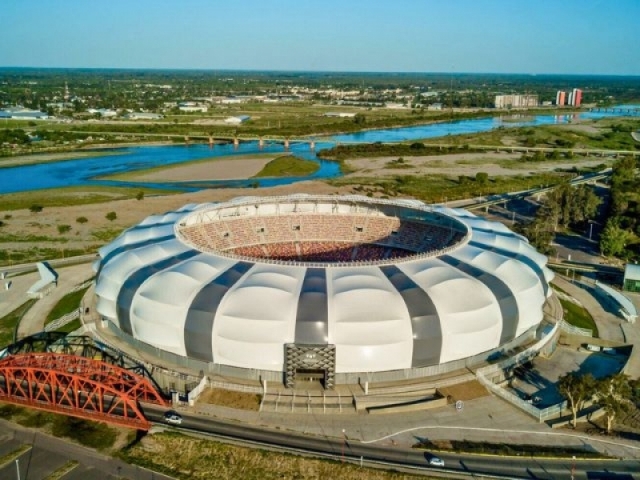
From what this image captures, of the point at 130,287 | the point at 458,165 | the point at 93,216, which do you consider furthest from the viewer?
the point at 458,165

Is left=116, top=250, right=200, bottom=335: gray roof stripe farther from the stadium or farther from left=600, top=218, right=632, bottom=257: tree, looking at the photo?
left=600, top=218, right=632, bottom=257: tree

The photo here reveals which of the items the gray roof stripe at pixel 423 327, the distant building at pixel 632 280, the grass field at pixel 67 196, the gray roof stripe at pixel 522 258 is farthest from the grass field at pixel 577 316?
the grass field at pixel 67 196

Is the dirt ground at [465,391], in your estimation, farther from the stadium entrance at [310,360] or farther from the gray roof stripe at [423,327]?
the stadium entrance at [310,360]

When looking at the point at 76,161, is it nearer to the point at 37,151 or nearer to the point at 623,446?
the point at 37,151

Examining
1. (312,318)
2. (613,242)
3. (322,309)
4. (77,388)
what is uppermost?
(322,309)

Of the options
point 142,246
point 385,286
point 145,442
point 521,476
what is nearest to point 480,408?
point 521,476

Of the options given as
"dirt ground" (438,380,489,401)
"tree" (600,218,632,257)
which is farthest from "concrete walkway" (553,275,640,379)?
"tree" (600,218,632,257)

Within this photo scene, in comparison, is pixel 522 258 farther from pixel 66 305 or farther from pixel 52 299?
pixel 52 299

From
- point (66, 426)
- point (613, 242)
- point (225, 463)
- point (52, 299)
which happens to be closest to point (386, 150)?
point (613, 242)
